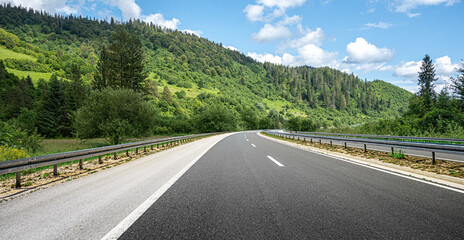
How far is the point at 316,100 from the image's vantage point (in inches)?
7126

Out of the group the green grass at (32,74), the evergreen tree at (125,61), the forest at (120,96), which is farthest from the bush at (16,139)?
the green grass at (32,74)

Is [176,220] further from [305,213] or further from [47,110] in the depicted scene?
[47,110]

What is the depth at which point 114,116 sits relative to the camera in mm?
21969

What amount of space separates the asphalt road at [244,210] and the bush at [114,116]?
58.5 ft

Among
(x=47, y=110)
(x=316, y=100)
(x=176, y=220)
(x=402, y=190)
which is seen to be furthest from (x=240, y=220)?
(x=316, y=100)

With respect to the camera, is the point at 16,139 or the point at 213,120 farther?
the point at 213,120

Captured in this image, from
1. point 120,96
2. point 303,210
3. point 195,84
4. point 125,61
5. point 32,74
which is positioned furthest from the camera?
point 195,84

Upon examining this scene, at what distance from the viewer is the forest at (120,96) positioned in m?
22.9

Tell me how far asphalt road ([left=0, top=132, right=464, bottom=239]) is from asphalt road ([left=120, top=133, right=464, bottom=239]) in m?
0.01

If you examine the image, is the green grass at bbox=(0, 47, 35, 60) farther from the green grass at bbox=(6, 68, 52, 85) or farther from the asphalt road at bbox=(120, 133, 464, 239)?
the asphalt road at bbox=(120, 133, 464, 239)

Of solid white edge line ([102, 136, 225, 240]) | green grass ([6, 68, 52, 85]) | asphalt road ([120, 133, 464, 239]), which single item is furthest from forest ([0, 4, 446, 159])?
asphalt road ([120, 133, 464, 239])

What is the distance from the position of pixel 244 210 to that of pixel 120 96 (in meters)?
23.3

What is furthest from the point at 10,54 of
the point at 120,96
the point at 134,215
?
the point at 134,215

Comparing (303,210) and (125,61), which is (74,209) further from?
(125,61)
